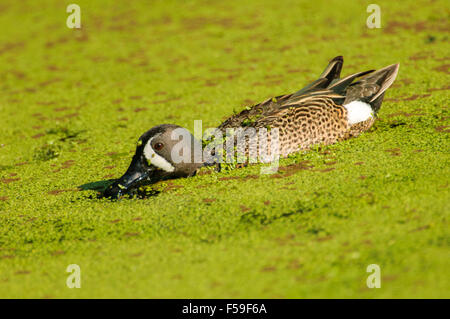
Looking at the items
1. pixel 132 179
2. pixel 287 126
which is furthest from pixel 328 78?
pixel 132 179

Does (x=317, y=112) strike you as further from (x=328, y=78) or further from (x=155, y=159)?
(x=155, y=159)

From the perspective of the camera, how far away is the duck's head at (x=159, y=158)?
4702 millimetres

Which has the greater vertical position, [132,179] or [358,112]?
[358,112]

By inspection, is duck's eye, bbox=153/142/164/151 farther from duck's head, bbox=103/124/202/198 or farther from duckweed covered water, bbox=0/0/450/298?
duckweed covered water, bbox=0/0/450/298

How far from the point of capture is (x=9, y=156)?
6.05 meters

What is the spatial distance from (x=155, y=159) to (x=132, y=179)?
9.8 inches

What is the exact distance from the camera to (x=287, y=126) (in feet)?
16.2

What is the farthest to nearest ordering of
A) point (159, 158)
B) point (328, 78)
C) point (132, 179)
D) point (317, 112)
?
point (328, 78), point (317, 112), point (159, 158), point (132, 179)

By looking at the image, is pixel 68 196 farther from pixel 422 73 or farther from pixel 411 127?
pixel 422 73

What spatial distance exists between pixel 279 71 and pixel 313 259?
4.44 metres

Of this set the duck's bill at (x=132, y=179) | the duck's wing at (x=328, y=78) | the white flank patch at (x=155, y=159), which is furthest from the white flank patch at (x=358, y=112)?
the duck's bill at (x=132, y=179)

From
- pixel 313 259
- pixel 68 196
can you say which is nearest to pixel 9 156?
pixel 68 196
